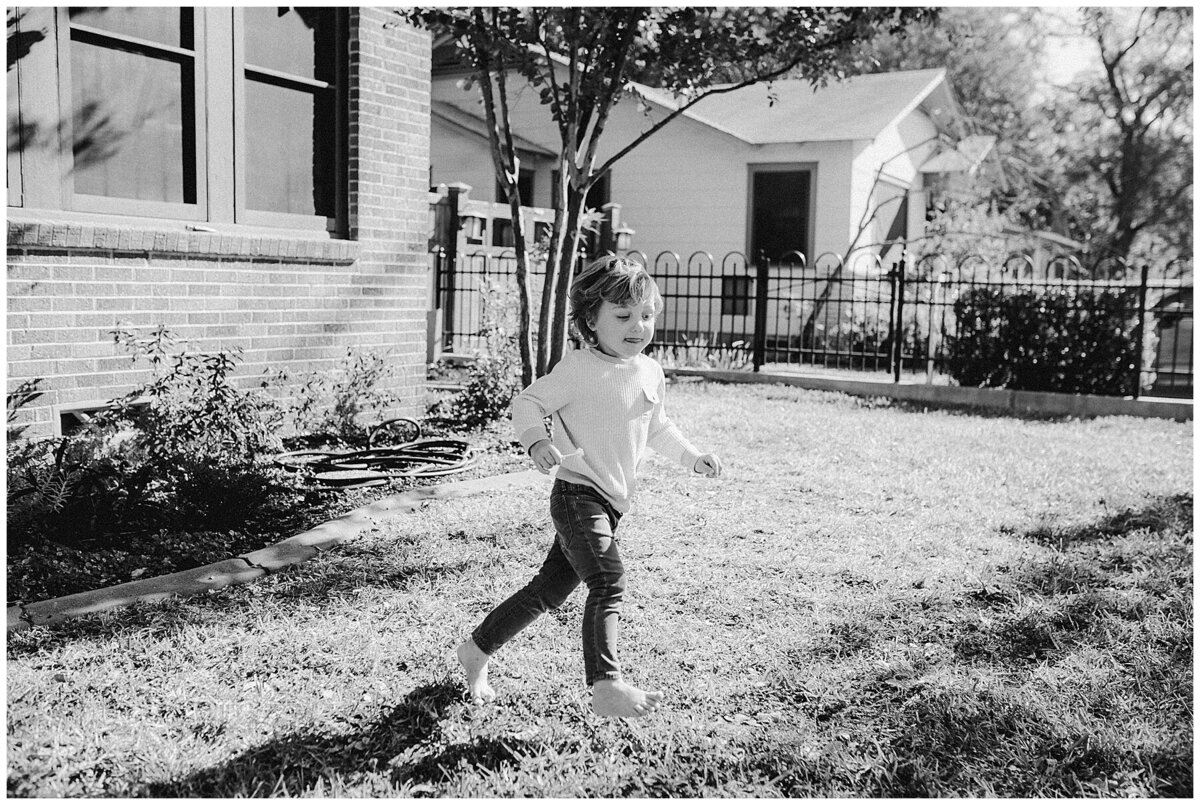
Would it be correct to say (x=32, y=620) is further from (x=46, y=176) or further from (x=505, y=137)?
(x=505, y=137)

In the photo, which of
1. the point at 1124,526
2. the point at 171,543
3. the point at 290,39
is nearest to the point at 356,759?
the point at 171,543

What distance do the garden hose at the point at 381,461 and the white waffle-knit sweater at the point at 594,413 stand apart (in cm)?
275

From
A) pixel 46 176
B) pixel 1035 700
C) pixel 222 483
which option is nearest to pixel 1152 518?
pixel 1035 700

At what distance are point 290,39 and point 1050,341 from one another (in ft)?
24.6

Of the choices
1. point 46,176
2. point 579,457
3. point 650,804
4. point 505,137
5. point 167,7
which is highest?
point 167,7

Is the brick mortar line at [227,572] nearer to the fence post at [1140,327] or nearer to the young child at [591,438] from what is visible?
the young child at [591,438]

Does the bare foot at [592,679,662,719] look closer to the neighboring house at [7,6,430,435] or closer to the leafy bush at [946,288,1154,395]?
the neighboring house at [7,6,430,435]

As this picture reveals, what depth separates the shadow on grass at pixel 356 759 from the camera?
8.36ft

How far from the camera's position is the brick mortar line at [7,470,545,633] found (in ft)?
11.8

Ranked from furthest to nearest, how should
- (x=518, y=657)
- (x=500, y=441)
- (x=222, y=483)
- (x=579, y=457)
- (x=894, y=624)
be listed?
(x=500, y=441) < (x=222, y=483) < (x=894, y=624) < (x=518, y=657) < (x=579, y=457)

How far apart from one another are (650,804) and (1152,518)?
405 cm

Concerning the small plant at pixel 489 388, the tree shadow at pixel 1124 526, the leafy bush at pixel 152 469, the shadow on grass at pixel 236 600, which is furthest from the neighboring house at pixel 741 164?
the shadow on grass at pixel 236 600

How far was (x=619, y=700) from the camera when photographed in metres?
2.76

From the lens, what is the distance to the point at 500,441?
6930 mm
